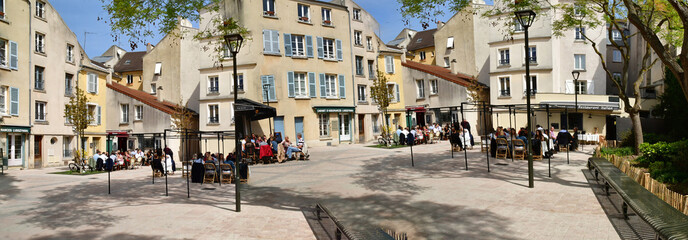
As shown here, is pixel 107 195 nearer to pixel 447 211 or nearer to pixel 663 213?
pixel 447 211

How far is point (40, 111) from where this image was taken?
1125 inches

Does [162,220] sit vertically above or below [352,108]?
below

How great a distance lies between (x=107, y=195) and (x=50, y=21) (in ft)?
74.0

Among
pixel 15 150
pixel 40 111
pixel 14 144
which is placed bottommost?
pixel 15 150

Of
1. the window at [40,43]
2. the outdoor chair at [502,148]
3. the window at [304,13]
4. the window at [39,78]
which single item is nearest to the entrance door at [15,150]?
the window at [39,78]

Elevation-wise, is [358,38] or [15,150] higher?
[358,38]

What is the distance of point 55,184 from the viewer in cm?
1642

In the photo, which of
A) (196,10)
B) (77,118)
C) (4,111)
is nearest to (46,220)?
(196,10)

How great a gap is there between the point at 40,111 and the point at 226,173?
20.7 m

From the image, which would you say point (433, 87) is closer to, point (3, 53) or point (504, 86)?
point (504, 86)

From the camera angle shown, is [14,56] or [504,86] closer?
[14,56]

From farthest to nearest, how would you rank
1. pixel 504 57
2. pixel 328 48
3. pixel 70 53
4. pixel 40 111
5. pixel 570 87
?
pixel 504 57 < pixel 570 87 < pixel 328 48 < pixel 70 53 < pixel 40 111

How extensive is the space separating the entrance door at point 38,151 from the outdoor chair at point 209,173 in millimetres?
18773

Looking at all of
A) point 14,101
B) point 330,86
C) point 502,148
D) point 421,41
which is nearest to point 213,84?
point 330,86
